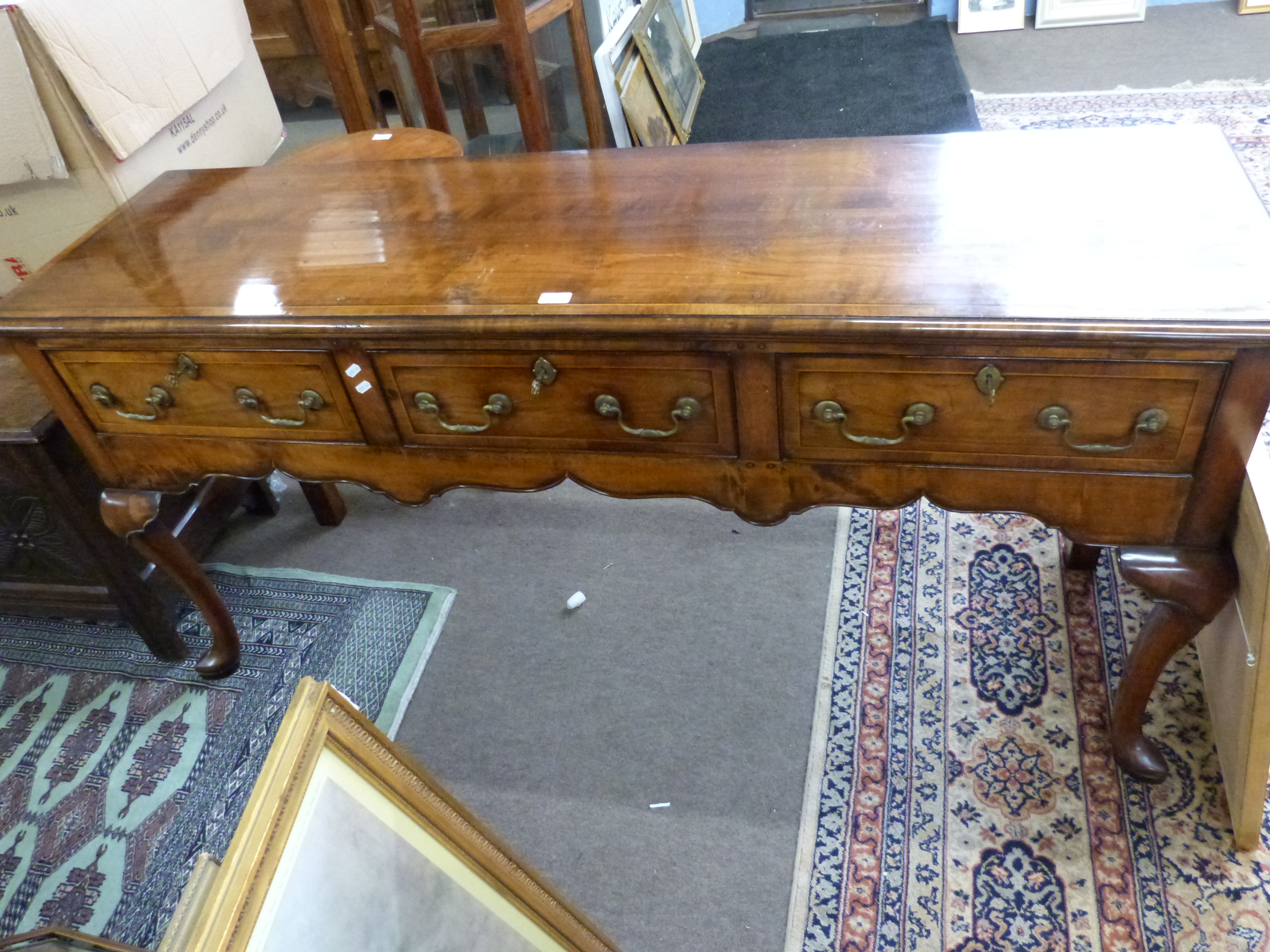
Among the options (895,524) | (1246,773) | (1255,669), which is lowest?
(895,524)

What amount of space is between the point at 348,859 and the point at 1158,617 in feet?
3.42

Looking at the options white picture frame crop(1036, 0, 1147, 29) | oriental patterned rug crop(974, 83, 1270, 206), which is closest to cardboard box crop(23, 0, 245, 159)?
oriental patterned rug crop(974, 83, 1270, 206)

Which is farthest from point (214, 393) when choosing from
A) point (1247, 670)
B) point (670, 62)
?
point (670, 62)

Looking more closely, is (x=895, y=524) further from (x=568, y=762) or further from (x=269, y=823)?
(x=269, y=823)

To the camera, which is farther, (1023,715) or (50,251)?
(50,251)

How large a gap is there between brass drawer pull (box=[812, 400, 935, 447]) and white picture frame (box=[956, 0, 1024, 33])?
338cm

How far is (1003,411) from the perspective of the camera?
1049 millimetres

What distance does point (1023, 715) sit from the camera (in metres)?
1.55

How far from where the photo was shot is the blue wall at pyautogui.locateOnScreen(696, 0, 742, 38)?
4.14m

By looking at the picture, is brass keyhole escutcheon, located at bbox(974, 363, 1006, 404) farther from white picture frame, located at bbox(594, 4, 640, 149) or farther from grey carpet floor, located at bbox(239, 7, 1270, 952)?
white picture frame, located at bbox(594, 4, 640, 149)

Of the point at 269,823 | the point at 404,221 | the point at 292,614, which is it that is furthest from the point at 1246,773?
the point at 292,614

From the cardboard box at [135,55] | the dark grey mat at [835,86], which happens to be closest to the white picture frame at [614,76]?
the dark grey mat at [835,86]

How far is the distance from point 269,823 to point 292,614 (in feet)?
4.58

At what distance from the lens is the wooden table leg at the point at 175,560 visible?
1.50 m
